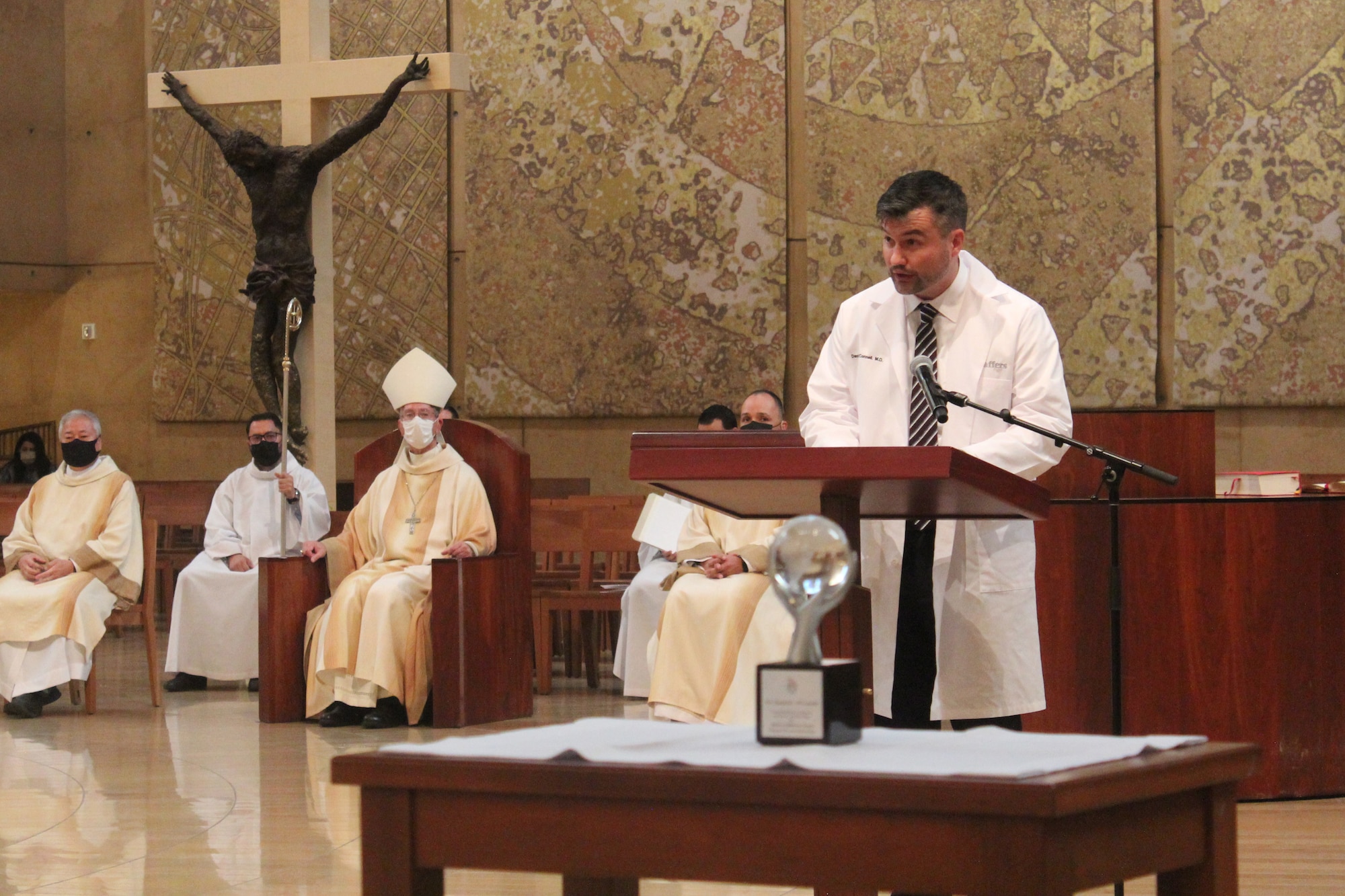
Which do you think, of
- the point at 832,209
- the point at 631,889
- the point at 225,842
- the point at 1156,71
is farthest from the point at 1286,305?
the point at 631,889

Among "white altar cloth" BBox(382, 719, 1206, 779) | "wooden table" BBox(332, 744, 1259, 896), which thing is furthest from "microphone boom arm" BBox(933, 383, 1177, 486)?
"wooden table" BBox(332, 744, 1259, 896)

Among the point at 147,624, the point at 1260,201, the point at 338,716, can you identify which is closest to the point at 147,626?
the point at 147,624

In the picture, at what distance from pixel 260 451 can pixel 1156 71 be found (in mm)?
6507

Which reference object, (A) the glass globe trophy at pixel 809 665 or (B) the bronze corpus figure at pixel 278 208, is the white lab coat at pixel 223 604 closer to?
(B) the bronze corpus figure at pixel 278 208

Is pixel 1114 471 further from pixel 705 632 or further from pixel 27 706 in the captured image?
pixel 27 706

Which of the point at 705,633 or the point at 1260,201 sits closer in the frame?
the point at 705,633

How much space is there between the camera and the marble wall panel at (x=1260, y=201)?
36.2 ft

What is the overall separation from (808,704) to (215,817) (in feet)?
11.8

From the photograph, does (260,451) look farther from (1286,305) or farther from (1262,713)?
(1286,305)

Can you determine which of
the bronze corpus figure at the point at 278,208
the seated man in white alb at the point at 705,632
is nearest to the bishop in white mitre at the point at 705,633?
the seated man in white alb at the point at 705,632

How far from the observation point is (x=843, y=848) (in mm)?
1571

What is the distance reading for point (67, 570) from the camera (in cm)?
762

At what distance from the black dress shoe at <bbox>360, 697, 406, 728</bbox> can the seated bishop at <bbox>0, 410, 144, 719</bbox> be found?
4.57ft

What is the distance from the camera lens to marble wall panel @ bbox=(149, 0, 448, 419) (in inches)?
478
